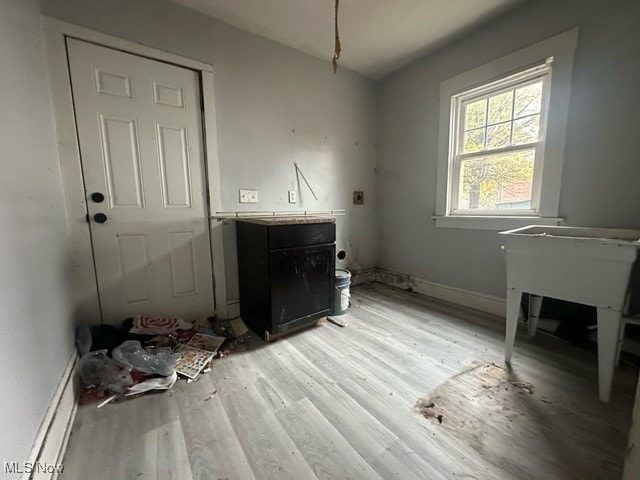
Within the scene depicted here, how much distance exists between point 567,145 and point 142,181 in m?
3.05

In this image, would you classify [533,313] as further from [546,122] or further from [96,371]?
[96,371]

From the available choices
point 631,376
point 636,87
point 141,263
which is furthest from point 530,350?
point 141,263

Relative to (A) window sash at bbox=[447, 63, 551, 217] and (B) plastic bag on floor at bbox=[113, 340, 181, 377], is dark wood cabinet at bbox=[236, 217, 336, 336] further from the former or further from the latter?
(A) window sash at bbox=[447, 63, 551, 217]

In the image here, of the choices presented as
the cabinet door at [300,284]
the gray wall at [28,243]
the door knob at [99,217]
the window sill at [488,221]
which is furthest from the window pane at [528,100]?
the door knob at [99,217]

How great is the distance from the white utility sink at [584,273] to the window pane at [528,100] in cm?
102

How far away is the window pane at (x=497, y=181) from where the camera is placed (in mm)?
2049

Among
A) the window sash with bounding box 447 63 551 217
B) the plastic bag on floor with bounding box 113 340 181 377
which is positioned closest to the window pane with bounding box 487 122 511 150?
the window sash with bounding box 447 63 551 217

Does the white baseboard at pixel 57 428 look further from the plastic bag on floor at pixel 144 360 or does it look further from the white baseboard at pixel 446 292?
the white baseboard at pixel 446 292

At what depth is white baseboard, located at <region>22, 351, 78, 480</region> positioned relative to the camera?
84 cm

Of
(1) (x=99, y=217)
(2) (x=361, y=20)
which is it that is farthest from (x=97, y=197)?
(2) (x=361, y=20)

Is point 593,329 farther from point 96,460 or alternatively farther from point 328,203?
point 96,460

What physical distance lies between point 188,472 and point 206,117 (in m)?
2.16

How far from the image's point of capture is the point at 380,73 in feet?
9.56

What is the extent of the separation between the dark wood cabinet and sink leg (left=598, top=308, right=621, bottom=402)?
1528 millimetres
